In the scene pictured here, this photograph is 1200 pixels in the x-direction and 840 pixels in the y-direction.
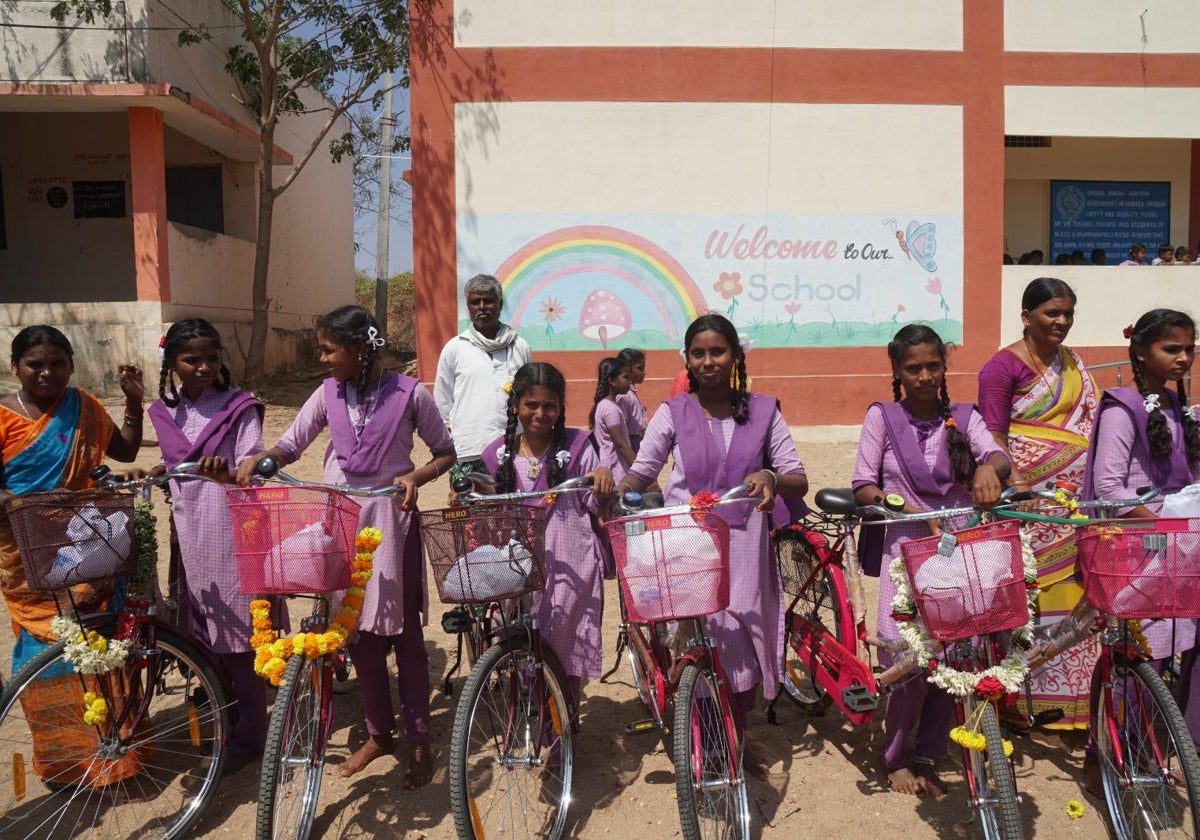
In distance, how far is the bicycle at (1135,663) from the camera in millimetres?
2770

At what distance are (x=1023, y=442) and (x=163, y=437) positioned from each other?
3665 millimetres

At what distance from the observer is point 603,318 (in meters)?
11.5

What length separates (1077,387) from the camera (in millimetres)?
4027

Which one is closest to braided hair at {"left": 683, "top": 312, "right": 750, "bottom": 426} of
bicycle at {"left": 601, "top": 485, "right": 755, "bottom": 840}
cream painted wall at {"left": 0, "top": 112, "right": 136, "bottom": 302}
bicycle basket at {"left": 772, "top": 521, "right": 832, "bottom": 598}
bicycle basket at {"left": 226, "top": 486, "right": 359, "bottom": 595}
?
bicycle at {"left": 601, "top": 485, "right": 755, "bottom": 840}

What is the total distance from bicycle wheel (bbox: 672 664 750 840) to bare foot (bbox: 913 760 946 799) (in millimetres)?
928

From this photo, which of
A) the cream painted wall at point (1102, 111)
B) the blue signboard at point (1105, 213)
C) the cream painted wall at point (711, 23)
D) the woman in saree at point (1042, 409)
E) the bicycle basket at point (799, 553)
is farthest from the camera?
the blue signboard at point (1105, 213)

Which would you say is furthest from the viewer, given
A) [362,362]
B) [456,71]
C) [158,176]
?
[158,176]

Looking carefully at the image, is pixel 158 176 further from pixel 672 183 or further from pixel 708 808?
pixel 708 808

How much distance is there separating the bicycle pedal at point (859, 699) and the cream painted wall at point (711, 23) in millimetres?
9538

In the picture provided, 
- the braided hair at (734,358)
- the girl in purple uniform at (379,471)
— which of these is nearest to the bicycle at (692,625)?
the braided hair at (734,358)

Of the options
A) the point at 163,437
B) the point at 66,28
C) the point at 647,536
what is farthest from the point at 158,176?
the point at 647,536

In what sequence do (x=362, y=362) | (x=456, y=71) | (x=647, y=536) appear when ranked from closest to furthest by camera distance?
(x=647, y=536), (x=362, y=362), (x=456, y=71)

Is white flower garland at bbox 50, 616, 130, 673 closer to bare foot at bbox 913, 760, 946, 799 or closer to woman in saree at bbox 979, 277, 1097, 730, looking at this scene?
bare foot at bbox 913, 760, 946, 799

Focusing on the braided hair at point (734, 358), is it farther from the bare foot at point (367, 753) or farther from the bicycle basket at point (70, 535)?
the bicycle basket at point (70, 535)
